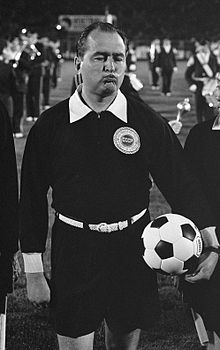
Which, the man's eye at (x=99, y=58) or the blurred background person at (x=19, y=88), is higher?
the man's eye at (x=99, y=58)

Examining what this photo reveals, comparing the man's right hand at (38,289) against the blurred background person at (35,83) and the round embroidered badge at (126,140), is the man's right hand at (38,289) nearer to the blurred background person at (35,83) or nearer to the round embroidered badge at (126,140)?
the round embroidered badge at (126,140)

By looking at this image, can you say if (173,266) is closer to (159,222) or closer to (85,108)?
(159,222)

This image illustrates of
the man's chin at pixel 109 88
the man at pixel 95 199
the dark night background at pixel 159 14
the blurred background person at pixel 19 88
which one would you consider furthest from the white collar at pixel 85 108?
the dark night background at pixel 159 14

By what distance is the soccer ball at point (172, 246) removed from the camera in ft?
13.8

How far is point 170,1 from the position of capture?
7481 centimetres

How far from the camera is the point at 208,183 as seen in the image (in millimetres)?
4809

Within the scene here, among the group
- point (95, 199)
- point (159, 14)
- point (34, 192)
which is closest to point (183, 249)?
point (95, 199)

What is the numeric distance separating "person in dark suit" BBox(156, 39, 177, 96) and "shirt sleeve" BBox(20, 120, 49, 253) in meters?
26.0

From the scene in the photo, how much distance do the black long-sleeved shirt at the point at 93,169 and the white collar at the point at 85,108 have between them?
0.6 inches

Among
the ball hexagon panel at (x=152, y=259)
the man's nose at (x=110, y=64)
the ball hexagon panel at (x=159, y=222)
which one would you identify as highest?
the man's nose at (x=110, y=64)

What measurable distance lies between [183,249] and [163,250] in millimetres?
101

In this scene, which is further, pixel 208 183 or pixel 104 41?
pixel 208 183

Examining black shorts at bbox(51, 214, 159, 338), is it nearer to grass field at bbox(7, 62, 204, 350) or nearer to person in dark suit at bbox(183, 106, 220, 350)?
person in dark suit at bbox(183, 106, 220, 350)

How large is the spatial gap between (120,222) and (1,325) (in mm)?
917
